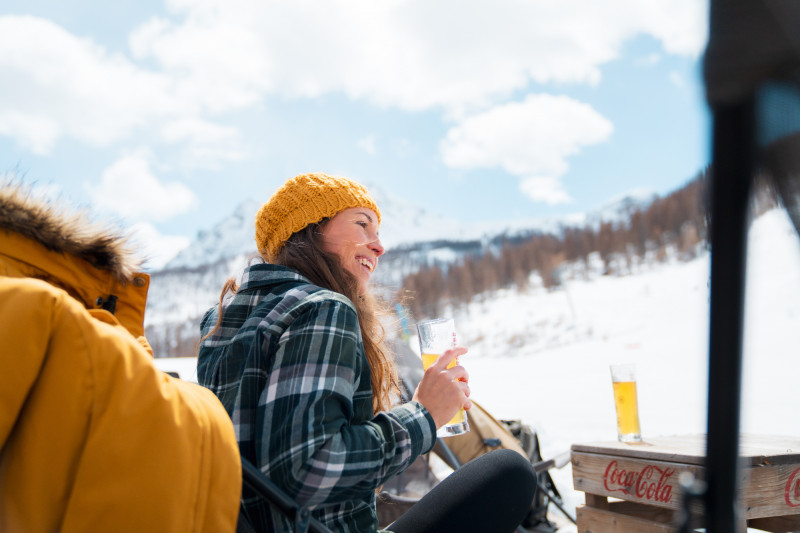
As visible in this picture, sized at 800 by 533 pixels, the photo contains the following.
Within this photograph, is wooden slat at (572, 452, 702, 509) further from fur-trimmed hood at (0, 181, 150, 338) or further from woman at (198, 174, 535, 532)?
fur-trimmed hood at (0, 181, 150, 338)

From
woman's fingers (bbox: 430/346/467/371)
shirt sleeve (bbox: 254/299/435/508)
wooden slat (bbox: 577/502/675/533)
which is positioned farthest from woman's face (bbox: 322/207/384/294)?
wooden slat (bbox: 577/502/675/533)

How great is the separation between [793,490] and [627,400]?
68 cm

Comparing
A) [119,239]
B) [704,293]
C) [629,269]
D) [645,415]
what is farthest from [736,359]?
[629,269]

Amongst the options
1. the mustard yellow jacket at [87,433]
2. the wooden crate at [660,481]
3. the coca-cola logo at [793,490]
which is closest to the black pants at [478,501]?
the wooden crate at [660,481]

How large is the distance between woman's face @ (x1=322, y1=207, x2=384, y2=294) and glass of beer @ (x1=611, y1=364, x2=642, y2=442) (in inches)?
51.0

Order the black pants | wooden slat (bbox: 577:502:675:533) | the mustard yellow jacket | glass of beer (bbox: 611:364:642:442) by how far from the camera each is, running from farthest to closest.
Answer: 1. glass of beer (bbox: 611:364:642:442)
2. wooden slat (bbox: 577:502:675:533)
3. the black pants
4. the mustard yellow jacket

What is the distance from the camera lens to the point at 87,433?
0.79 meters

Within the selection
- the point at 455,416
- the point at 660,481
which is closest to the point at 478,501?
the point at 455,416

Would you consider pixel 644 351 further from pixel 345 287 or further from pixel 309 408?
pixel 309 408

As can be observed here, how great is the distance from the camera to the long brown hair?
158 centimetres

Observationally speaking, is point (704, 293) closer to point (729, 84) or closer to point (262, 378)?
point (729, 84)

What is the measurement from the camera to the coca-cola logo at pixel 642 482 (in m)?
2.13

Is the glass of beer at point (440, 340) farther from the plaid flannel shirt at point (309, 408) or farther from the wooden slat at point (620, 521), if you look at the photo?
the wooden slat at point (620, 521)

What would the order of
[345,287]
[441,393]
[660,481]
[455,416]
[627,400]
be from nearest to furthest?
1. [441,393]
2. [345,287]
3. [455,416]
4. [660,481]
5. [627,400]
